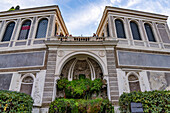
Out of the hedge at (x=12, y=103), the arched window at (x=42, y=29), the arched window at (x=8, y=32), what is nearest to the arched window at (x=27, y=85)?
the hedge at (x=12, y=103)

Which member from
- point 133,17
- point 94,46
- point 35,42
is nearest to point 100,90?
point 94,46

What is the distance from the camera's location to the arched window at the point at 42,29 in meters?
13.7

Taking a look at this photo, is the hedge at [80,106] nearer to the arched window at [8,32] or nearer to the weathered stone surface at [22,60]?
the weathered stone surface at [22,60]

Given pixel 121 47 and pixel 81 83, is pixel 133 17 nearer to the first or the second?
pixel 121 47

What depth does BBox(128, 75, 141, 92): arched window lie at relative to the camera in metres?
11.4

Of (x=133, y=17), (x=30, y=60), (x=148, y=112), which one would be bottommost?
(x=148, y=112)

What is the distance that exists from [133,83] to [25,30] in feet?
A: 47.3

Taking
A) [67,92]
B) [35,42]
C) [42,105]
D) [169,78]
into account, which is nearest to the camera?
[42,105]

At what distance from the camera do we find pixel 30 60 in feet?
39.1

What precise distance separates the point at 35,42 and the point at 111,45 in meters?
8.82

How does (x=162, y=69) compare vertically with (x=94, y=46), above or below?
below

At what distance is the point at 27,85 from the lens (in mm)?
11141

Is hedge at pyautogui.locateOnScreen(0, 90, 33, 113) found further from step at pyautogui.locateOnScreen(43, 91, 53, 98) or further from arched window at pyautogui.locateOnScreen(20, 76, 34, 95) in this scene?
arched window at pyautogui.locateOnScreen(20, 76, 34, 95)

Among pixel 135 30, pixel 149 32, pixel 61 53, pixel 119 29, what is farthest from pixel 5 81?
pixel 149 32
